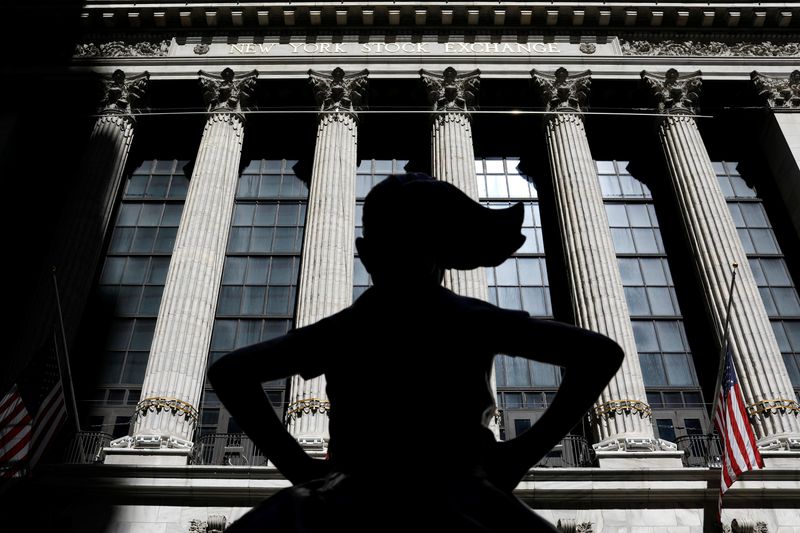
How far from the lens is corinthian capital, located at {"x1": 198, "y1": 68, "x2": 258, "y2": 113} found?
2358 centimetres

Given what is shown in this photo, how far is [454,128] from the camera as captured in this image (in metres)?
22.7

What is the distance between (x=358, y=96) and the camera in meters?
23.8

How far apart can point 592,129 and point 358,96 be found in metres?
8.04

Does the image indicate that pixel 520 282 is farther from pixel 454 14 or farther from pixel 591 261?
pixel 454 14

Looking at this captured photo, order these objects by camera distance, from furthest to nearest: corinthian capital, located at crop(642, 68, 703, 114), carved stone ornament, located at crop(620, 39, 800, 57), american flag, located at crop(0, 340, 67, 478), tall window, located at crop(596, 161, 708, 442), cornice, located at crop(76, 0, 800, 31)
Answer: cornice, located at crop(76, 0, 800, 31)
carved stone ornament, located at crop(620, 39, 800, 57)
corinthian capital, located at crop(642, 68, 703, 114)
tall window, located at crop(596, 161, 708, 442)
american flag, located at crop(0, 340, 67, 478)

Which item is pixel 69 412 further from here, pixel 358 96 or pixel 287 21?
pixel 287 21

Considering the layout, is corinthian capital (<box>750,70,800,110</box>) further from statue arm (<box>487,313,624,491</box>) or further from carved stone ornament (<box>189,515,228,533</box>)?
statue arm (<box>487,313,624,491</box>)

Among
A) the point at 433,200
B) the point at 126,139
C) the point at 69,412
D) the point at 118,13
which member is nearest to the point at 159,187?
the point at 126,139

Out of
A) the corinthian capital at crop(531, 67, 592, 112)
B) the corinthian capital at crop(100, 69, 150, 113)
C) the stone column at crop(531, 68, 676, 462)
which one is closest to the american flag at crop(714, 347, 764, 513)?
the stone column at crop(531, 68, 676, 462)

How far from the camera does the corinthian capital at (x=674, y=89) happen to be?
76.3ft

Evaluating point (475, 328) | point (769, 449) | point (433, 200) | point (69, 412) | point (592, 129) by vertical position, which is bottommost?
point (475, 328)

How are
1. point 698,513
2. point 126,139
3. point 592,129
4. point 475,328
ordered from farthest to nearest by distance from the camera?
point 592,129, point 126,139, point 698,513, point 475,328

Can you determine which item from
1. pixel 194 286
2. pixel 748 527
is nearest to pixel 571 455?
pixel 748 527

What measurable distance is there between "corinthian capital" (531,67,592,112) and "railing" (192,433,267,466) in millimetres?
13696
